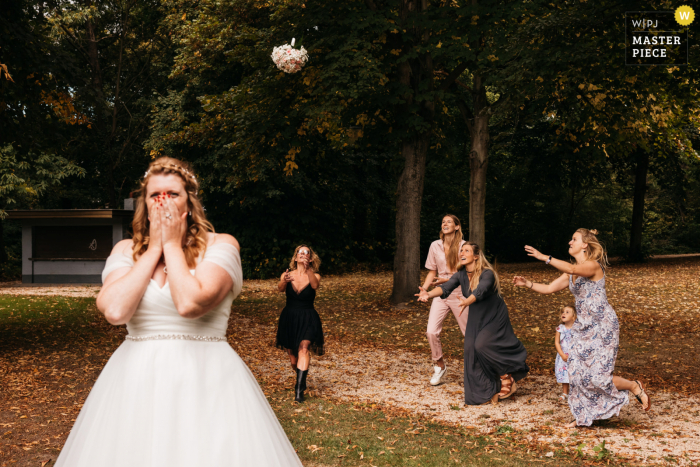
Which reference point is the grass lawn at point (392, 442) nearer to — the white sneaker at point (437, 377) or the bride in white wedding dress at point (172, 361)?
the white sneaker at point (437, 377)

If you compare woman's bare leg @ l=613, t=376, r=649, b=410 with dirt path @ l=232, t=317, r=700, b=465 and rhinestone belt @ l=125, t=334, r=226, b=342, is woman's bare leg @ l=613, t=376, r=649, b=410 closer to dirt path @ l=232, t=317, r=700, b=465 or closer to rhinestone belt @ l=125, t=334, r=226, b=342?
dirt path @ l=232, t=317, r=700, b=465

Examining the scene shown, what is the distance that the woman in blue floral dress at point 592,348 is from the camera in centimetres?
660

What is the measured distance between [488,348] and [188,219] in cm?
585

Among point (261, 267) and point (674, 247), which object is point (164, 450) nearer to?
point (261, 267)

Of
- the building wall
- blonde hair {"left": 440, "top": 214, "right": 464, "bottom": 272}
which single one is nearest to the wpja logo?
blonde hair {"left": 440, "top": 214, "right": 464, "bottom": 272}

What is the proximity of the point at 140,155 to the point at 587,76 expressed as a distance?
2878cm

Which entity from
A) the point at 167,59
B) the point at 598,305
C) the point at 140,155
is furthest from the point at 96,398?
the point at 140,155

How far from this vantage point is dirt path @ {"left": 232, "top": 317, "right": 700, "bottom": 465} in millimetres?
6121

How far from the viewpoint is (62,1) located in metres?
29.7

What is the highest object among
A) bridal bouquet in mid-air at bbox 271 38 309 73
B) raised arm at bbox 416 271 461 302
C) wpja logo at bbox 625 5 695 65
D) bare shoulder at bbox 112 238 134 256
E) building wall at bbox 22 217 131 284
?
wpja logo at bbox 625 5 695 65

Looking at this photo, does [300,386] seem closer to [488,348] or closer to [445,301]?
[488,348]

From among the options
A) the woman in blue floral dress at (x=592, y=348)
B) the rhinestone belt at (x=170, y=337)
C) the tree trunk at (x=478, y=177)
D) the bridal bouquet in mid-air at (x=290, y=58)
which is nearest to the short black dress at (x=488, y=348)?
the woman in blue floral dress at (x=592, y=348)

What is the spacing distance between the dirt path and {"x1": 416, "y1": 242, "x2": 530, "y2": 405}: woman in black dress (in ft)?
0.68

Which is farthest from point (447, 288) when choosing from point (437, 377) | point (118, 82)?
point (118, 82)
